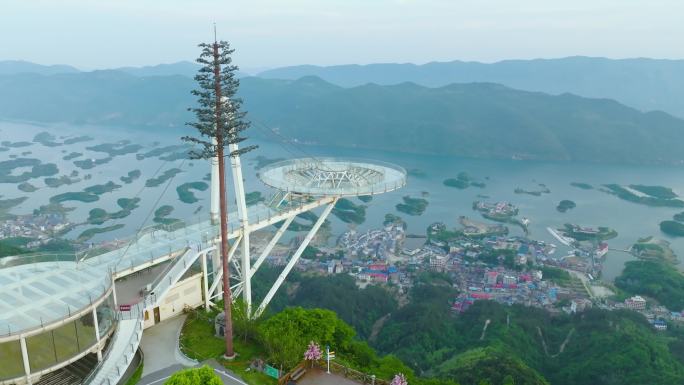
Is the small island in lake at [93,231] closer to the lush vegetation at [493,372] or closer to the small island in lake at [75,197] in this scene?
the small island in lake at [75,197]

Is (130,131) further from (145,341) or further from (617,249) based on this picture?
(145,341)

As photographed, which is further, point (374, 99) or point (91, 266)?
point (374, 99)

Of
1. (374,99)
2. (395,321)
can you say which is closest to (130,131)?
(374,99)

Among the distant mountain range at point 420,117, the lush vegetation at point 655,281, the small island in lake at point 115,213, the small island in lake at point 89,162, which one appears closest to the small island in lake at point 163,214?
the small island in lake at point 115,213

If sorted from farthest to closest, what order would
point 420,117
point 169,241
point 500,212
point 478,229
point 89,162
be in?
point 420,117 < point 89,162 < point 500,212 < point 478,229 < point 169,241

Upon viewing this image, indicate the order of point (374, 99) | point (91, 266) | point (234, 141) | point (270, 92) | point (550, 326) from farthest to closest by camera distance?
point (270, 92) → point (374, 99) → point (550, 326) → point (91, 266) → point (234, 141)

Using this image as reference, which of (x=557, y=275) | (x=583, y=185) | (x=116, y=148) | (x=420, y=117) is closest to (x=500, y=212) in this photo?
(x=557, y=275)

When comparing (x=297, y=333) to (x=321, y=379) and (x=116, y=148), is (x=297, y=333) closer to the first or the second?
(x=321, y=379)
